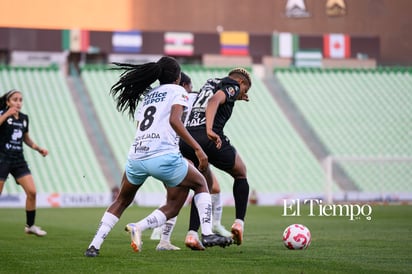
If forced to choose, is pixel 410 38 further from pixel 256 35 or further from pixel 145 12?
pixel 145 12

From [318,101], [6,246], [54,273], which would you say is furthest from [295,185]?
[54,273]

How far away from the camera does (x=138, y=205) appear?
26.4m

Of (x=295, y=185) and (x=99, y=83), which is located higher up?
(x=99, y=83)

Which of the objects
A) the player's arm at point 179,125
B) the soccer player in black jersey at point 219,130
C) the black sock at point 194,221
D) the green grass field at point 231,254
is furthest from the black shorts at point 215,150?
the player's arm at point 179,125

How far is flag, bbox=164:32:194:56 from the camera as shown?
112 ft

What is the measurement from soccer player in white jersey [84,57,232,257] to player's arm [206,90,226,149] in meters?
0.63

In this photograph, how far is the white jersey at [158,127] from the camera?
8859mm

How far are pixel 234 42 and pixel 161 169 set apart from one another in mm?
26307

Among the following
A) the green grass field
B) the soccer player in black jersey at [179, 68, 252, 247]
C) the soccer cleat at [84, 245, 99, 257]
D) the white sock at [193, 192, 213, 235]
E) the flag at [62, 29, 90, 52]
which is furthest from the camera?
the flag at [62, 29, 90, 52]

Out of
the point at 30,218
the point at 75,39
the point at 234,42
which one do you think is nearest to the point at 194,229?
the point at 30,218

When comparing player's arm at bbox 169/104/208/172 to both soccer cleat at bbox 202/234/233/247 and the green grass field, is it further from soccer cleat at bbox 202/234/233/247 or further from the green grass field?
the green grass field

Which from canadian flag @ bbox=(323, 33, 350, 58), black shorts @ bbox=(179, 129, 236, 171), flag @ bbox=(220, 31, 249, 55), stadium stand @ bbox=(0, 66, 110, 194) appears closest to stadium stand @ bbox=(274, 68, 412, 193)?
canadian flag @ bbox=(323, 33, 350, 58)

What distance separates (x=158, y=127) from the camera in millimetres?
8914

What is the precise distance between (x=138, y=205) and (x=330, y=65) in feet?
43.6
